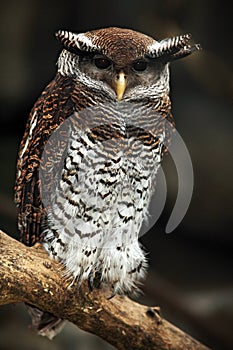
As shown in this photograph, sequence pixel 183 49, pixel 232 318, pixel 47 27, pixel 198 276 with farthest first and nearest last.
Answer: pixel 198 276 < pixel 232 318 < pixel 47 27 < pixel 183 49

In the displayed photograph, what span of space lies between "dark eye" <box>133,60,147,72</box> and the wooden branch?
1.13ft

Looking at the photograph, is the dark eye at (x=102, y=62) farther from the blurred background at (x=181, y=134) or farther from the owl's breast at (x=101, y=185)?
the blurred background at (x=181, y=134)

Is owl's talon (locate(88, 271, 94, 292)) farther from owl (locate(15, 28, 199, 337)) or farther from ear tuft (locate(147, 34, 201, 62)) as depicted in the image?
ear tuft (locate(147, 34, 201, 62))

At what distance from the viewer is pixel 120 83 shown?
3.22 feet

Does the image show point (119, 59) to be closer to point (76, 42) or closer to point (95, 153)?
point (76, 42)

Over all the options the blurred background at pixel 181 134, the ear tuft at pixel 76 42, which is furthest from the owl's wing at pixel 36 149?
the blurred background at pixel 181 134

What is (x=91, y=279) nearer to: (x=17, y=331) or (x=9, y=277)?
(x=9, y=277)

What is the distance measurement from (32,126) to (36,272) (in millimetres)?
274

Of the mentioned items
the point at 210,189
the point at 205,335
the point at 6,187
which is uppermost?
the point at 210,189

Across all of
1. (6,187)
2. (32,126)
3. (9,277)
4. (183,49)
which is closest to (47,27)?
(6,187)

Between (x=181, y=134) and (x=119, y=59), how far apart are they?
75 centimetres

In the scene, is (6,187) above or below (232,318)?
above

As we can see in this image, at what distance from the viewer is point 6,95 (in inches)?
64.9

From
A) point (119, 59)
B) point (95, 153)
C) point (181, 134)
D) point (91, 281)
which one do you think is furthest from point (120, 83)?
point (181, 134)
